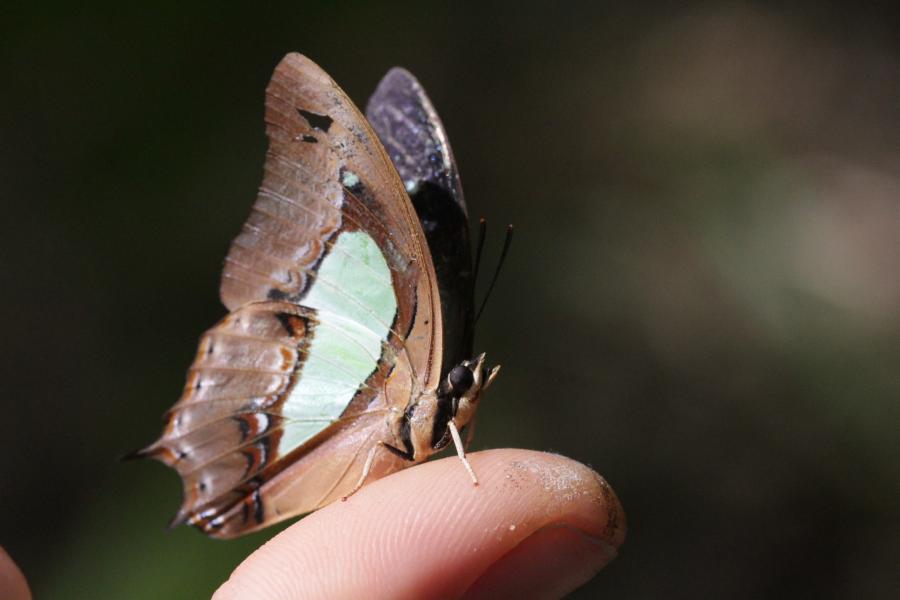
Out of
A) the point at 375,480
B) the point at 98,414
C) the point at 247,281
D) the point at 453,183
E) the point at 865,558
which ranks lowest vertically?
the point at 865,558

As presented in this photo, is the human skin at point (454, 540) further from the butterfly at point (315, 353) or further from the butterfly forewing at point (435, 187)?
the butterfly forewing at point (435, 187)

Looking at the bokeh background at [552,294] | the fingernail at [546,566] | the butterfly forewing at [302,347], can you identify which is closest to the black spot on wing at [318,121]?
the butterfly forewing at [302,347]

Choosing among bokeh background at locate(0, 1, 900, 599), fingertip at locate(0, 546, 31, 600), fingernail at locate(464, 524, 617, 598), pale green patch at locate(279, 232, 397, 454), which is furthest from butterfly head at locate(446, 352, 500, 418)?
bokeh background at locate(0, 1, 900, 599)

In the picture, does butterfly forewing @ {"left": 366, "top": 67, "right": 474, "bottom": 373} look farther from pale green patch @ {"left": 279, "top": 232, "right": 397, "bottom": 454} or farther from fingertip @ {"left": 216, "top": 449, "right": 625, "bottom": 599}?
fingertip @ {"left": 216, "top": 449, "right": 625, "bottom": 599}

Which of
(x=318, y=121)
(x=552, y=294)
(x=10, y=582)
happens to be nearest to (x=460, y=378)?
(x=318, y=121)

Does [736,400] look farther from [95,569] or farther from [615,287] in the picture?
[95,569]

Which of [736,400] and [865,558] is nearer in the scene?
[865,558]

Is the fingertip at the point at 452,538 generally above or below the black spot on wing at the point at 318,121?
below

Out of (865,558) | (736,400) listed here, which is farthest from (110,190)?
(865,558)
